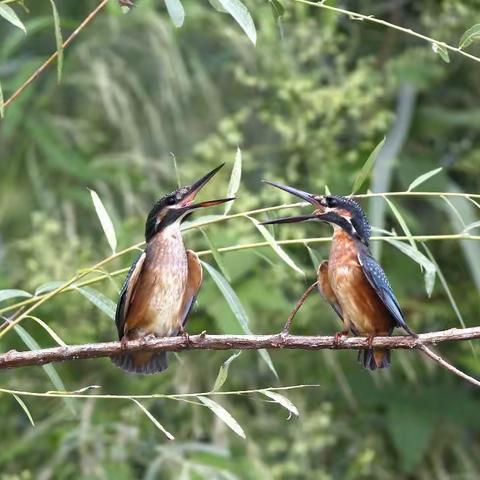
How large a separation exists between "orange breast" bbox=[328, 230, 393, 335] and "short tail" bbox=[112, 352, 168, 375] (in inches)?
13.4

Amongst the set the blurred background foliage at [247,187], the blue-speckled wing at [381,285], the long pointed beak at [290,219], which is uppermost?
the long pointed beak at [290,219]

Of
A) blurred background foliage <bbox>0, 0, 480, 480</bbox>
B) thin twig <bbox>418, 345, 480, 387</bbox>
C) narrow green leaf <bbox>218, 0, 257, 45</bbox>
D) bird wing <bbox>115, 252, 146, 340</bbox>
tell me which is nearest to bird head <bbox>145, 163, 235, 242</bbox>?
bird wing <bbox>115, 252, 146, 340</bbox>

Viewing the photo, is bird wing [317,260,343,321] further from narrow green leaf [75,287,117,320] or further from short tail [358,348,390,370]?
narrow green leaf [75,287,117,320]

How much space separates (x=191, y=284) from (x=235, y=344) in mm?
626

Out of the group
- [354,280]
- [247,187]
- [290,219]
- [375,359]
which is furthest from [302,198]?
[247,187]

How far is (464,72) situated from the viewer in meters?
5.24

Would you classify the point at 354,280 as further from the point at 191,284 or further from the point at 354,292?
the point at 191,284

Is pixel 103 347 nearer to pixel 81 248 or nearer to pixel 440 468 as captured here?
pixel 81 248

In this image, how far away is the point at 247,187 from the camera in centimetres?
485

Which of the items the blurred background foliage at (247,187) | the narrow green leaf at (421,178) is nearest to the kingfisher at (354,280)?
the narrow green leaf at (421,178)

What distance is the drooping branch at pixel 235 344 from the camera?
6.31ft

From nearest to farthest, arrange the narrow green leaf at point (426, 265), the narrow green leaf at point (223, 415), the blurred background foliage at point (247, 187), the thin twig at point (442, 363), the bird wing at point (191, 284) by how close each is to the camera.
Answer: the thin twig at point (442, 363)
the narrow green leaf at point (223, 415)
the narrow green leaf at point (426, 265)
the bird wing at point (191, 284)
the blurred background foliage at point (247, 187)

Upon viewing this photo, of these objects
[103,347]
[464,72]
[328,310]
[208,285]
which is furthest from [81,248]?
[103,347]

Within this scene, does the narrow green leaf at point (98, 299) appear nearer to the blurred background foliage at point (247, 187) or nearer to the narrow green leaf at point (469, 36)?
the narrow green leaf at point (469, 36)
